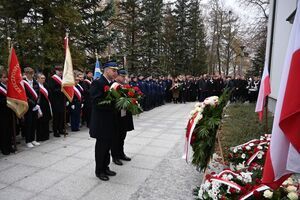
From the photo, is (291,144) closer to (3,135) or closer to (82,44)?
(3,135)

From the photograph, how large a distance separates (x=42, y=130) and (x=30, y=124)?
610 mm

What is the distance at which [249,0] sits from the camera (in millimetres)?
24422

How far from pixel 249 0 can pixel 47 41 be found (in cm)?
1995

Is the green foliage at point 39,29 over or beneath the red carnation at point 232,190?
over

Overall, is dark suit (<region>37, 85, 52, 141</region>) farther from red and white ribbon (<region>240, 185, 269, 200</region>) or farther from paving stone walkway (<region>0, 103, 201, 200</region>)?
red and white ribbon (<region>240, 185, 269, 200</region>)

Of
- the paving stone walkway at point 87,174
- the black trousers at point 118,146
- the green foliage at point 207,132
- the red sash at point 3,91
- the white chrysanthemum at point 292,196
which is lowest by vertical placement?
the paving stone walkway at point 87,174

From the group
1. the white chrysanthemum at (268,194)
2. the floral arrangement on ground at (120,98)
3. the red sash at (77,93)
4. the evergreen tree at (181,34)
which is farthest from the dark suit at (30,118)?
the evergreen tree at (181,34)

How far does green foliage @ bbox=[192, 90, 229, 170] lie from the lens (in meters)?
4.14

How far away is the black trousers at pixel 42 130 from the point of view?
721 cm

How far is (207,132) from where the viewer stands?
13.5ft

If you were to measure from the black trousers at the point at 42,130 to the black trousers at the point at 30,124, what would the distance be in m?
0.18

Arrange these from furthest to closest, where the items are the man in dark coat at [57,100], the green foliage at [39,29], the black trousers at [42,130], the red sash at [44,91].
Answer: the green foliage at [39,29] → the man in dark coat at [57,100] → the red sash at [44,91] → the black trousers at [42,130]

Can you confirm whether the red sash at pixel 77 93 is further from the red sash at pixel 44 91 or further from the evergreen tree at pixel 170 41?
the evergreen tree at pixel 170 41

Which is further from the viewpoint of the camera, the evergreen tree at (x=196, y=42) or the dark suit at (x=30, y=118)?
the evergreen tree at (x=196, y=42)
